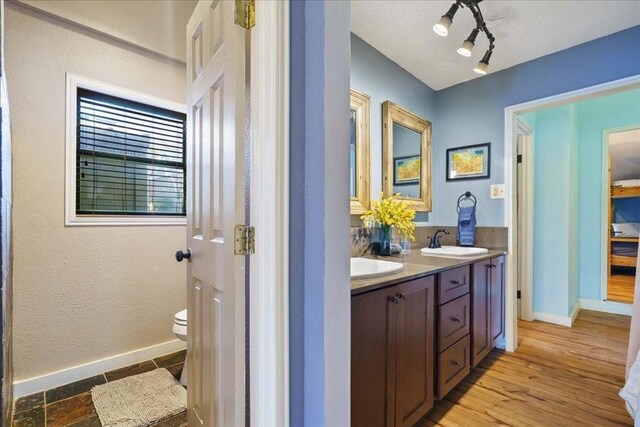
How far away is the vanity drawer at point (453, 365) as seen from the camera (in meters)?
1.57

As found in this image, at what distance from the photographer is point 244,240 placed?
868 mm

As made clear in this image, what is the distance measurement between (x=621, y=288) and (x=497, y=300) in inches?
109

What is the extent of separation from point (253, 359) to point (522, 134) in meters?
3.36

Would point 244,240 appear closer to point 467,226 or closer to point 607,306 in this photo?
point 467,226

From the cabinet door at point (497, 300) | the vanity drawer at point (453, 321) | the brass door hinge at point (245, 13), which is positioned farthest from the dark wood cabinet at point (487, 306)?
the brass door hinge at point (245, 13)

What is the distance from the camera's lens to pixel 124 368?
2006mm

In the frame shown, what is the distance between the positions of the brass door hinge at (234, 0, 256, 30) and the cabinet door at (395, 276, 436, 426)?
1084mm

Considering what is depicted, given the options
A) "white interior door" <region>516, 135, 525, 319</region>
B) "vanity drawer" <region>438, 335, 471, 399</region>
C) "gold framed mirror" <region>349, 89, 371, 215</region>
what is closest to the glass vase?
"gold framed mirror" <region>349, 89, 371, 215</region>

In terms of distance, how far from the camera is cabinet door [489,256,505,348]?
85.7 inches

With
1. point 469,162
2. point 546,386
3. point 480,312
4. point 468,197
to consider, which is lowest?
point 546,386

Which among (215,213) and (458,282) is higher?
(215,213)

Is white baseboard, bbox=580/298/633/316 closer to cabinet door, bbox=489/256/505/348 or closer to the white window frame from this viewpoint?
cabinet door, bbox=489/256/505/348

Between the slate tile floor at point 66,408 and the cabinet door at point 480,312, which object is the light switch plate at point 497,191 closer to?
the cabinet door at point 480,312

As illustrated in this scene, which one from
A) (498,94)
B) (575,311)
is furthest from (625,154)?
(498,94)
